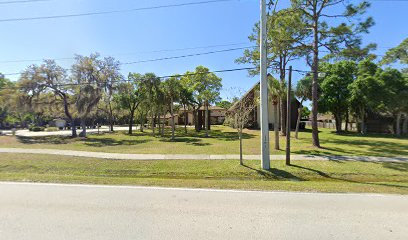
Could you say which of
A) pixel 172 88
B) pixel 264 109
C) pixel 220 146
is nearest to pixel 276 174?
pixel 264 109

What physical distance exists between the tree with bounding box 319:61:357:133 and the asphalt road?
2840 centimetres

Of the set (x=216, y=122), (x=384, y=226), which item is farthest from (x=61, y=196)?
(x=216, y=122)

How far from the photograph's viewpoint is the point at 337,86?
103 ft

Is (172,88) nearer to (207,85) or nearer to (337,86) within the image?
(207,85)

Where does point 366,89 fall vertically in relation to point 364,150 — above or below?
above

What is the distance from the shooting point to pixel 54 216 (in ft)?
15.0

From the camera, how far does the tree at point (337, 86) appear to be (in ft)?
102

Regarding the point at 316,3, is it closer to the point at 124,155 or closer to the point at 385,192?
the point at 385,192

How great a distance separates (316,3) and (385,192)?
1450cm

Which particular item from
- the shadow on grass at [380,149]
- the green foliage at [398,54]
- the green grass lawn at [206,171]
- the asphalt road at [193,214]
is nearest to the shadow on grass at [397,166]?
the green grass lawn at [206,171]

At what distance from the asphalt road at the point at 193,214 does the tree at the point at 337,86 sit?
2840 centimetres

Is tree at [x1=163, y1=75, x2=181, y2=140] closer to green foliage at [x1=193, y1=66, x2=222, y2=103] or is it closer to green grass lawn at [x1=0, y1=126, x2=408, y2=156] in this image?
green grass lawn at [x1=0, y1=126, x2=408, y2=156]

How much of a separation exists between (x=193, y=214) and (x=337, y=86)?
33.3m

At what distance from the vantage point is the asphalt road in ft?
12.7
